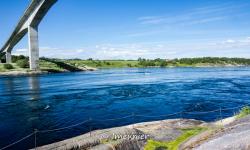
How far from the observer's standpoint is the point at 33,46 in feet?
373

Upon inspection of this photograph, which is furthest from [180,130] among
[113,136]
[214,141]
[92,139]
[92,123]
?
[92,123]

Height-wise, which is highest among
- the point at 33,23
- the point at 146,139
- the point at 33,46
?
the point at 33,23

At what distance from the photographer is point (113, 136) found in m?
15.5

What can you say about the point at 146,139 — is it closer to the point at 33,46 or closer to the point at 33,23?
the point at 33,23

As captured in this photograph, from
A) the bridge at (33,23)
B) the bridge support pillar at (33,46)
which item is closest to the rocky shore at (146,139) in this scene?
the bridge at (33,23)

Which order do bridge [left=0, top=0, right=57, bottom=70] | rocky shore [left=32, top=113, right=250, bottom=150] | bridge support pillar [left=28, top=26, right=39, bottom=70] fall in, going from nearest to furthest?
rocky shore [left=32, top=113, right=250, bottom=150] → bridge [left=0, top=0, right=57, bottom=70] → bridge support pillar [left=28, top=26, right=39, bottom=70]

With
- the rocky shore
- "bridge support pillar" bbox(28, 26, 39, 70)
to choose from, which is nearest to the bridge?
"bridge support pillar" bbox(28, 26, 39, 70)

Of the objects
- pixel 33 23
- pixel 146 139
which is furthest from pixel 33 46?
pixel 146 139

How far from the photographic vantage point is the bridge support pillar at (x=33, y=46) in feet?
363

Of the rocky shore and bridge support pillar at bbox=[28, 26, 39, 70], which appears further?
bridge support pillar at bbox=[28, 26, 39, 70]

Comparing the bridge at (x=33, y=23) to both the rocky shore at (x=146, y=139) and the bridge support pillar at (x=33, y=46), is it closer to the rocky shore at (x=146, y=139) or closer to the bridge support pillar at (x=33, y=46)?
the bridge support pillar at (x=33, y=46)

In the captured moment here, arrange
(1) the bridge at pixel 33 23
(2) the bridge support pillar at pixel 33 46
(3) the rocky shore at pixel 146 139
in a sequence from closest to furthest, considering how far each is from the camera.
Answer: (3) the rocky shore at pixel 146 139, (1) the bridge at pixel 33 23, (2) the bridge support pillar at pixel 33 46

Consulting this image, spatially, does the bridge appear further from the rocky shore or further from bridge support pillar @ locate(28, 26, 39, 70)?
the rocky shore

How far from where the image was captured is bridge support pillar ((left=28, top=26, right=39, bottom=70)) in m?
111
